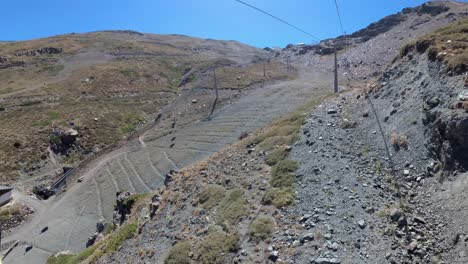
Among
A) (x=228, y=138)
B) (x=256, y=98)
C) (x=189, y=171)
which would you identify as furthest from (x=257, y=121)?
(x=189, y=171)

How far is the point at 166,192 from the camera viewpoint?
26812 millimetres

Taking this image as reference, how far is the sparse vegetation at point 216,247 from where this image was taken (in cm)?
1667

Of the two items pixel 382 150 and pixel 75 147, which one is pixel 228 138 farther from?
pixel 75 147

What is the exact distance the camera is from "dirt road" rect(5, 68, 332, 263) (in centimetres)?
3960

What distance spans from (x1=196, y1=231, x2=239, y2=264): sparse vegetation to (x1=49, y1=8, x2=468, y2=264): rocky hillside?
0.06 metres

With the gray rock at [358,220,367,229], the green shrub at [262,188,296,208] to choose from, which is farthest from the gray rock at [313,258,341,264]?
the green shrub at [262,188,296,208]

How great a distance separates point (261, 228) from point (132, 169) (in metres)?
35.1

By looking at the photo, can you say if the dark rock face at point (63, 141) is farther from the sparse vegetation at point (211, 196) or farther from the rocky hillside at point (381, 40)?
the rocky hillside at point (381, 40)

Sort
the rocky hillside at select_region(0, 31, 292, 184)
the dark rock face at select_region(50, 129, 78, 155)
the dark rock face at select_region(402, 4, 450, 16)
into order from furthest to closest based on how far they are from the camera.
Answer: the dark rock face at select_region(402, 4, 450, 16) → the dark rock face at select_region(50, 129, 78, 155) → the rocky hillside at select_region(0, 31, 292, 184)

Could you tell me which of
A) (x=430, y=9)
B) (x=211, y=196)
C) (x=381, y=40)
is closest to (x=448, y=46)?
(x=211, y=196)

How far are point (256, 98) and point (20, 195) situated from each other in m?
39.7

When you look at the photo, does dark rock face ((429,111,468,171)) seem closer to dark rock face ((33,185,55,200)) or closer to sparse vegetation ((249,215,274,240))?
sparse vegetation ((249,215,274,240))

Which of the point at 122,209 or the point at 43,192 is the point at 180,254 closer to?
the point at 122,209

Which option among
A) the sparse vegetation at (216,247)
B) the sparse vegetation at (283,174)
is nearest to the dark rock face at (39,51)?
the sparse vegetation at (283,174)
